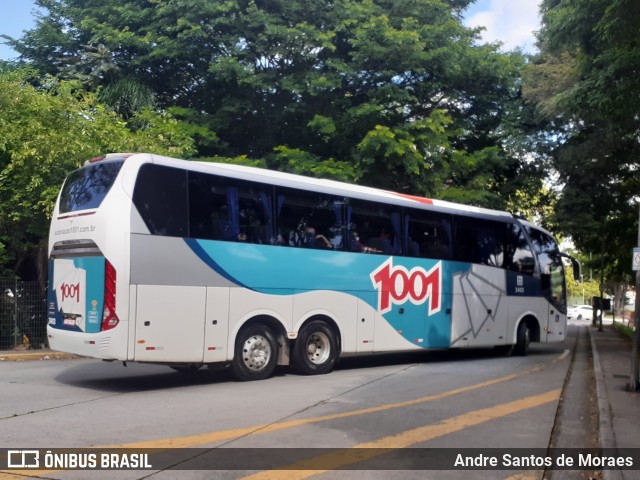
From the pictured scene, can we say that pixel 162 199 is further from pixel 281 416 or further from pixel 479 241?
pixel 479 241

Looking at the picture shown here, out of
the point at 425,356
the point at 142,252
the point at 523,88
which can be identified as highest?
the point at 523,88

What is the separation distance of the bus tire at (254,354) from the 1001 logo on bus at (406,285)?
295 centimetres

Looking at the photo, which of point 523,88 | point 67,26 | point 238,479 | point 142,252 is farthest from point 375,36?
point 238,479

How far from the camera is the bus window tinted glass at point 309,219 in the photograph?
12.8m

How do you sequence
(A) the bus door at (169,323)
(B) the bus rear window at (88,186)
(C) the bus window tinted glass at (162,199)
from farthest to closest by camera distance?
(B) the bus rear window at (88,186) < (C) the bus window tinted glass at (162,199) < (A) the bus door at (169,323)

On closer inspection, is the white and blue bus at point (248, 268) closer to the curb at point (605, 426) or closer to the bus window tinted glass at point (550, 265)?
the bus window tinted glass at point (550, 265)

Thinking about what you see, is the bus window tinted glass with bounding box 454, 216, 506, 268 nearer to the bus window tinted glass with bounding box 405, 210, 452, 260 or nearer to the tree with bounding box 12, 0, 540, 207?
the bus window tinted glass with bounding box 405, 210, 452, 260

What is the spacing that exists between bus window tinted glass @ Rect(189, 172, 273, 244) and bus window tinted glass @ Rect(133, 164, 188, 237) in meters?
0.18

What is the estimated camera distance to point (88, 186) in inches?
449

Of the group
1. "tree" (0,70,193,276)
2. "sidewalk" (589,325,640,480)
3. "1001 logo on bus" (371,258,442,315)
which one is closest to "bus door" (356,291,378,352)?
"1001 logo on bus" (371,258,442,315)

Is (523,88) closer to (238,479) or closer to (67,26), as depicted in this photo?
(67,26)

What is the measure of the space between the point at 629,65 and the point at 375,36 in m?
9.95

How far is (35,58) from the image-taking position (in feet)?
78.1

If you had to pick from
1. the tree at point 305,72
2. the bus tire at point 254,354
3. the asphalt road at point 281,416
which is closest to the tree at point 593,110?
the tree at point 305,72
